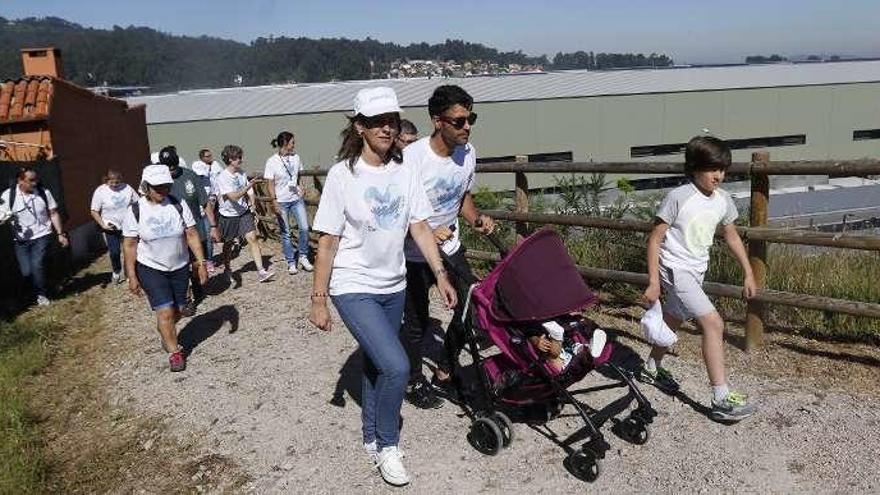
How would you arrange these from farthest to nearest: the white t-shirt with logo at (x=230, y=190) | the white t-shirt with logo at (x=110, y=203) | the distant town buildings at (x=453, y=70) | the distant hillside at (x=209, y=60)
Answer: the distant hillside at (x=209, y=60) → the distant town buildings at (x=453, y=70) → the white t-shirt with logo at (x=110, y=203) → the white t-shirt with logo at (x=230, y=190)

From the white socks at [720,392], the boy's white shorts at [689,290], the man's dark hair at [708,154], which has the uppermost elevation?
the man's dark hair at [708,154]

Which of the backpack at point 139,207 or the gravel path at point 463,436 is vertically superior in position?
the backpack at point 139,207

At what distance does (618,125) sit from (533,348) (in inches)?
1559

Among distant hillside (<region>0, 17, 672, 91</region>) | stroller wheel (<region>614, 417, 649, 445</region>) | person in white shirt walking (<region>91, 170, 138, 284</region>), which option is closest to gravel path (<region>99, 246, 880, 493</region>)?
stroller wheel (<region>614, 417, 649, 445</region>)

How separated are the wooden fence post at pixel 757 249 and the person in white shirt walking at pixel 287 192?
18.8 ft

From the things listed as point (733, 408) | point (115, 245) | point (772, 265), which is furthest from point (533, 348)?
point (115, 245)

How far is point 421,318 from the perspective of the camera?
445cm

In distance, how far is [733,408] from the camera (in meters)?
4.06

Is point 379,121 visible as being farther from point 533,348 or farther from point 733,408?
point 733,408

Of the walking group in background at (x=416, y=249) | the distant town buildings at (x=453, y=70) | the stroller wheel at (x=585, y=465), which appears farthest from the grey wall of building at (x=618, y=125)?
the stroller wheel at (x=585, y=465)

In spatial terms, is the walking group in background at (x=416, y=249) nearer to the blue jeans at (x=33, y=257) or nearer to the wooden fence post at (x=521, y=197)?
the wooden fence post at (x=521, y=197)

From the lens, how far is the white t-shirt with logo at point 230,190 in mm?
8609

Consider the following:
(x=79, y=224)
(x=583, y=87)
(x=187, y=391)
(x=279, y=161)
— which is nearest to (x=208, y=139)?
(x=583, y=87)

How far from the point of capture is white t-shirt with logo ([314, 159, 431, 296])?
3.52m
